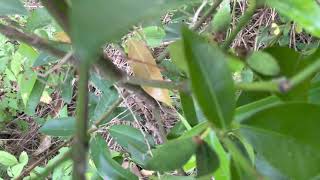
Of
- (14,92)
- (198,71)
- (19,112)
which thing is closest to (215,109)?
(198,71)

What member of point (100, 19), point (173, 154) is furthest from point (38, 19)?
point (100, 19)

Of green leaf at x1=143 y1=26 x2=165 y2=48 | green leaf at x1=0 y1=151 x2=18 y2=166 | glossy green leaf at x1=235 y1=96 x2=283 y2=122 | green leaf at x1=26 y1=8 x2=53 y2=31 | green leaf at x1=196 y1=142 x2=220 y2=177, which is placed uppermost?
green leaf at x1=26 y1=8 x2=53 y2=31

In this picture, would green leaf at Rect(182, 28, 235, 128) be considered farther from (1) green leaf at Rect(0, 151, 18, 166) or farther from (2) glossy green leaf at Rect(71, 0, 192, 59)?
(1) green leaf at Rect(0, 151, 18, 166)

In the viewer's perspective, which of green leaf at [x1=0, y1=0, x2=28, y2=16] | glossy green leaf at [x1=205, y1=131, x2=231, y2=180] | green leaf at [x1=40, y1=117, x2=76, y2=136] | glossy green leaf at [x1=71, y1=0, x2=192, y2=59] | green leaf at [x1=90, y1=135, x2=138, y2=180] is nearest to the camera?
glossy green leaf at [x1=71, y1=0, x2=192, y2=59]

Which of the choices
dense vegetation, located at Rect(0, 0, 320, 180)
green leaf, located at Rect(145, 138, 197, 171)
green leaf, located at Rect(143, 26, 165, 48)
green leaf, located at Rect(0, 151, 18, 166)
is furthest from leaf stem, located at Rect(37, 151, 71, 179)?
green leaf, located at Rect(0, 151, 18, 166)

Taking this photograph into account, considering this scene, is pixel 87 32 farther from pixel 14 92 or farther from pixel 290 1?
pixel 14 92

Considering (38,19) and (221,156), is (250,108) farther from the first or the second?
(38,19)

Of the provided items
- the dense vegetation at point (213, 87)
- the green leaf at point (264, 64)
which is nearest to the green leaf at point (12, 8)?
the dense vegetation at point (213, 87)
